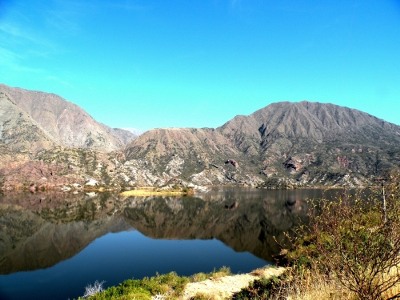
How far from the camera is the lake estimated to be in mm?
44000

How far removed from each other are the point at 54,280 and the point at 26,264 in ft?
37.3

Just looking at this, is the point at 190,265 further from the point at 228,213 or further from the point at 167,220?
the point at 228,213

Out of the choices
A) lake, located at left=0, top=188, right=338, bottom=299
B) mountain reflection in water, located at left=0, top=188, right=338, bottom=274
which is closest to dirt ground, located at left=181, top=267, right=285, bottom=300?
lake, located at left=0, top=188, right=338, bottom=299

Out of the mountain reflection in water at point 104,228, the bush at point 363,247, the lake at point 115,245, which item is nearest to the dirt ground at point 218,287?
the lake at point 115,245

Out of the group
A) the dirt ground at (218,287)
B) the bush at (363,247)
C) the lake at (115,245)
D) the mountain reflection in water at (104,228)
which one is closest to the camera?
the bush at (363,247)

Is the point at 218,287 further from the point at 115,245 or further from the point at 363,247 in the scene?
the point at 115,245

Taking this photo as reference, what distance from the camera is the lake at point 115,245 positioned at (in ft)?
144

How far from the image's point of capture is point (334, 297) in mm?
7875

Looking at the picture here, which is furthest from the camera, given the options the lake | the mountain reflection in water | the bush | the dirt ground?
the mountain reflection in water

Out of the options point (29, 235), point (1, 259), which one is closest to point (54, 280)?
point (1, 259)

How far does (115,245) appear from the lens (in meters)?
69.6

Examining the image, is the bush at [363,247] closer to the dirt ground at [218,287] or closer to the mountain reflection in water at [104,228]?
the dirt ground at [218,287]

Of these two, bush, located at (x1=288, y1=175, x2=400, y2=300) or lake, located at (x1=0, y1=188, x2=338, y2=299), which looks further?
lake, located at (x1=0, y1=188, x2=338, y2=299)

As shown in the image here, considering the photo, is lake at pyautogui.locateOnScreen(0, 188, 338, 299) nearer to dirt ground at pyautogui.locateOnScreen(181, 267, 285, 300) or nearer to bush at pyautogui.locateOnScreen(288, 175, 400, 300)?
dirt ground at pyautogui.locateOnScreen(181, 267, 285, 300)
